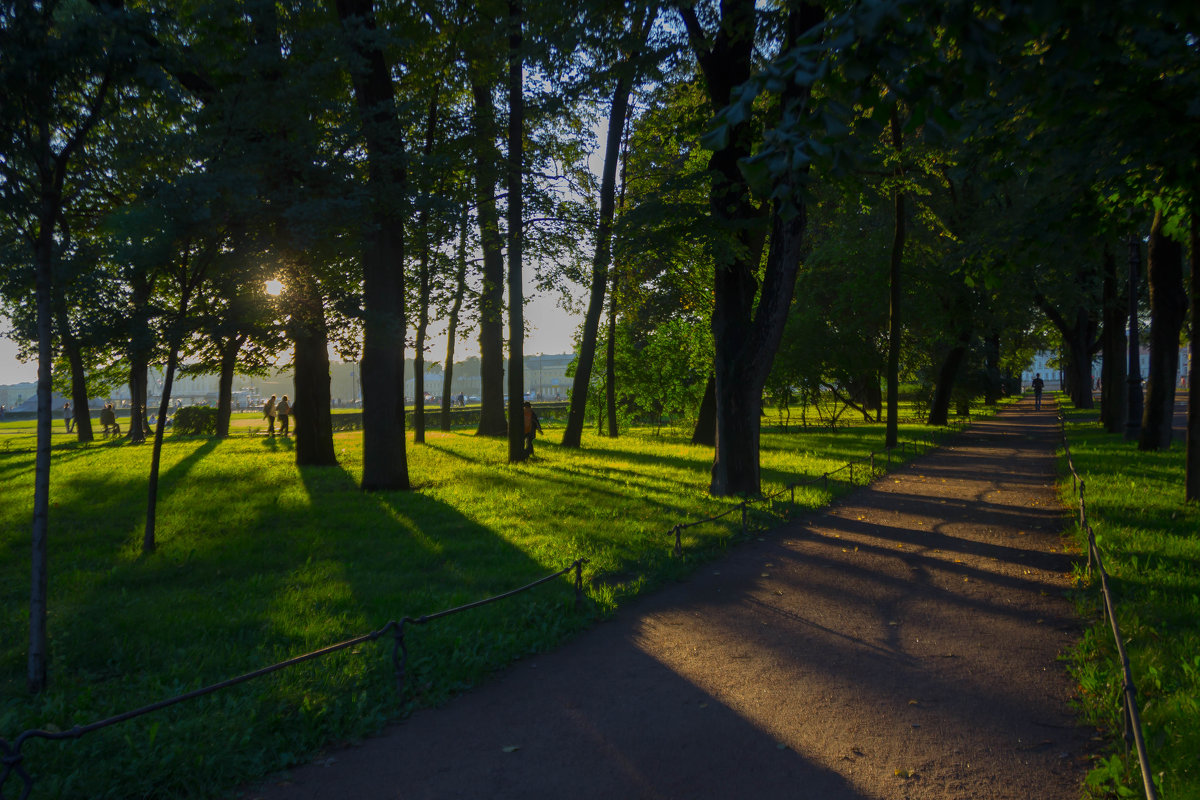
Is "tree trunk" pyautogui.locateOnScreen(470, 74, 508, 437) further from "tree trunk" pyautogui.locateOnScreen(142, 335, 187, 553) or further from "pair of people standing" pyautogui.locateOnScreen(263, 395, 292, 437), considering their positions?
"tree trunk" pyautogui.locateOnScreen(142, 335, 187, 553)

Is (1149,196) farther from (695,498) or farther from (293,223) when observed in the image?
(293,223)

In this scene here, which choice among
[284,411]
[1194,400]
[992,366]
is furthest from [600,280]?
[992,366]

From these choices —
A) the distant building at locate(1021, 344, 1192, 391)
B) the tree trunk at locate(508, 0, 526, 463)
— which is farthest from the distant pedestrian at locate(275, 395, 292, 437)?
the distant building at locate(1021, 344, 1192, 391)

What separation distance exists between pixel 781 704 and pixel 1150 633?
303 cm

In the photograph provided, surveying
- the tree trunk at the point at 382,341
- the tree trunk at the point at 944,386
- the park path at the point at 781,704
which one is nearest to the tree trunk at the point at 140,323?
the tree trunk at the point at 382,341

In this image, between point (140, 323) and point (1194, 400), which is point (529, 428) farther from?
point (1194, 400)

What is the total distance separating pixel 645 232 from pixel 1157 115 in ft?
23.6

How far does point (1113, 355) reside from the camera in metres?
24.8

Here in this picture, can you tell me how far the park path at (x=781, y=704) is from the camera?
385cm

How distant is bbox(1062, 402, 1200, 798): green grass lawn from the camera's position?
372 centimetres

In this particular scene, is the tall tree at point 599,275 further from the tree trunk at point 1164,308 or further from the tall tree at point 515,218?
the tree trunk at point 1164,308

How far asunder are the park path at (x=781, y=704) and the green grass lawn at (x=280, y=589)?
38 cm

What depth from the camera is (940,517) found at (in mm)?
11266

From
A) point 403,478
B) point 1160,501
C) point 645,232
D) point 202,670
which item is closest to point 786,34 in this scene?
point 645,232
